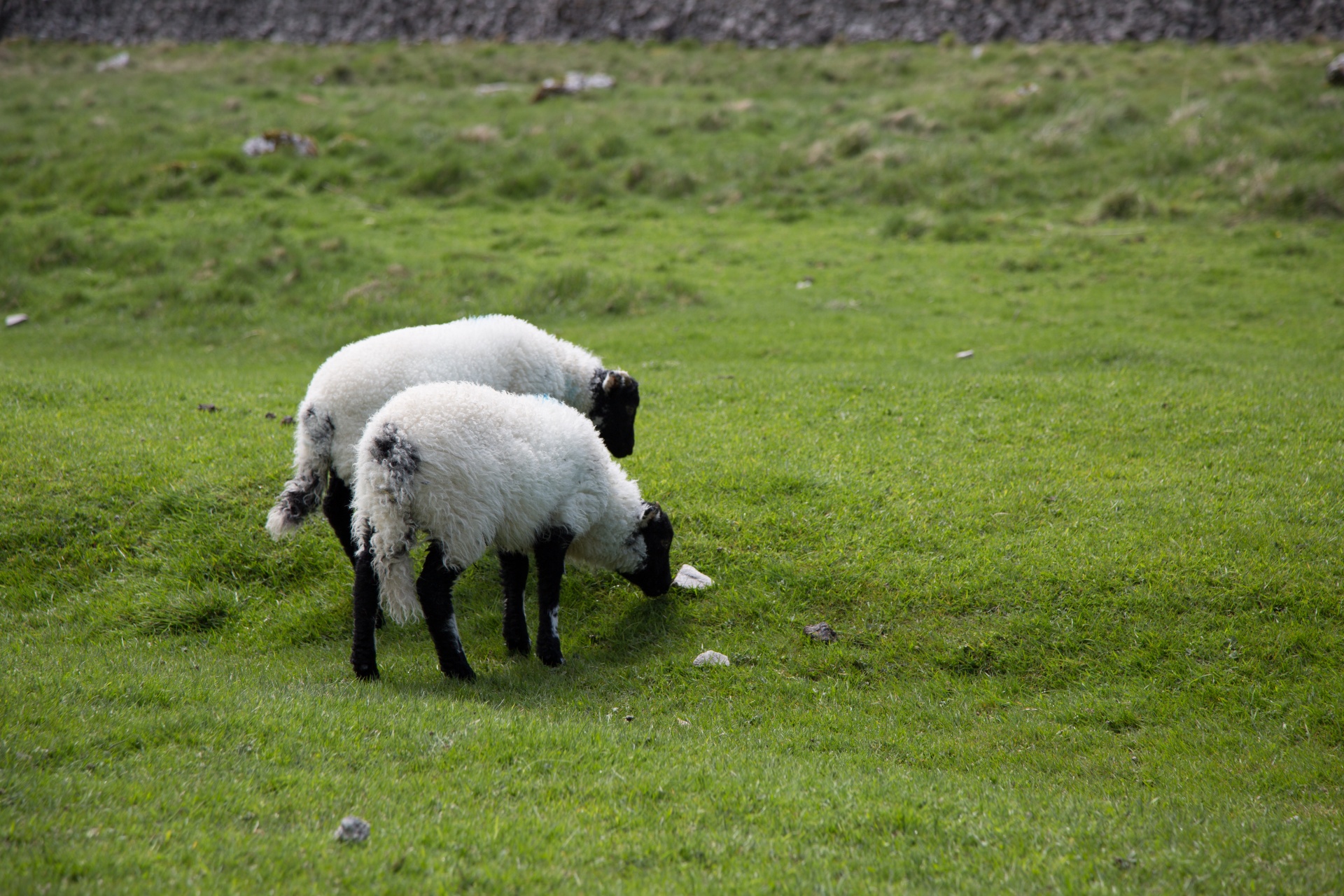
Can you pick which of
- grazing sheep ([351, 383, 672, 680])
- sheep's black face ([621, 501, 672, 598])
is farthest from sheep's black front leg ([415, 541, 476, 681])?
sheep's black face ([621, 501, 672, 598])

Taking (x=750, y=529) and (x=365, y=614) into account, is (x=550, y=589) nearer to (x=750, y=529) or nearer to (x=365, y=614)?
(x=365, y=614)

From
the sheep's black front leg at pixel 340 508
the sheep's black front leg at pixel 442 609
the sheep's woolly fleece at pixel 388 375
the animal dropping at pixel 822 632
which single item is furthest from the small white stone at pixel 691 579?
the sheep's black front leg at pixel 340 508

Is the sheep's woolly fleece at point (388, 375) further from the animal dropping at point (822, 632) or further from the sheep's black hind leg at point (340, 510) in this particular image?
the animal dropping at point (822, 632)

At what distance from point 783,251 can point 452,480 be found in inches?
499

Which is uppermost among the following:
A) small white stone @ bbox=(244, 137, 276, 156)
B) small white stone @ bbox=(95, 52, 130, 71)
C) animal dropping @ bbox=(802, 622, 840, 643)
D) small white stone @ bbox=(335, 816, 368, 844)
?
small white stone @ bbox=(95, 52, 130, 71)

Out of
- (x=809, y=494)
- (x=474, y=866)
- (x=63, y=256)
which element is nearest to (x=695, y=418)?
(x=809, y=494)

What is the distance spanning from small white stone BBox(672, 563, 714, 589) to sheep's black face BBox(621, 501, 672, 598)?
0.50 feet

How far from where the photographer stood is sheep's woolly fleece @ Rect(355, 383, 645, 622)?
6.29 m

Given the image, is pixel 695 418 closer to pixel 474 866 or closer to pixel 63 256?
pixel 474 866

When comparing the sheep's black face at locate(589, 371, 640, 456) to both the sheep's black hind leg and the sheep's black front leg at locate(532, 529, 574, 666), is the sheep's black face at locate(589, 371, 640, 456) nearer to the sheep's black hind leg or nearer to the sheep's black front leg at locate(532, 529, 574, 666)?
the sheep's black front leg at locate(532, 529, 574, 666)

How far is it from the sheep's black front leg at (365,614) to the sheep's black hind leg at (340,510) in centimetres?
84

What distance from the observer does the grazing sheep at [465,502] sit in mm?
6312

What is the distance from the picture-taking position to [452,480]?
637 cm

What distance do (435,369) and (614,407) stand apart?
74.5 inches
